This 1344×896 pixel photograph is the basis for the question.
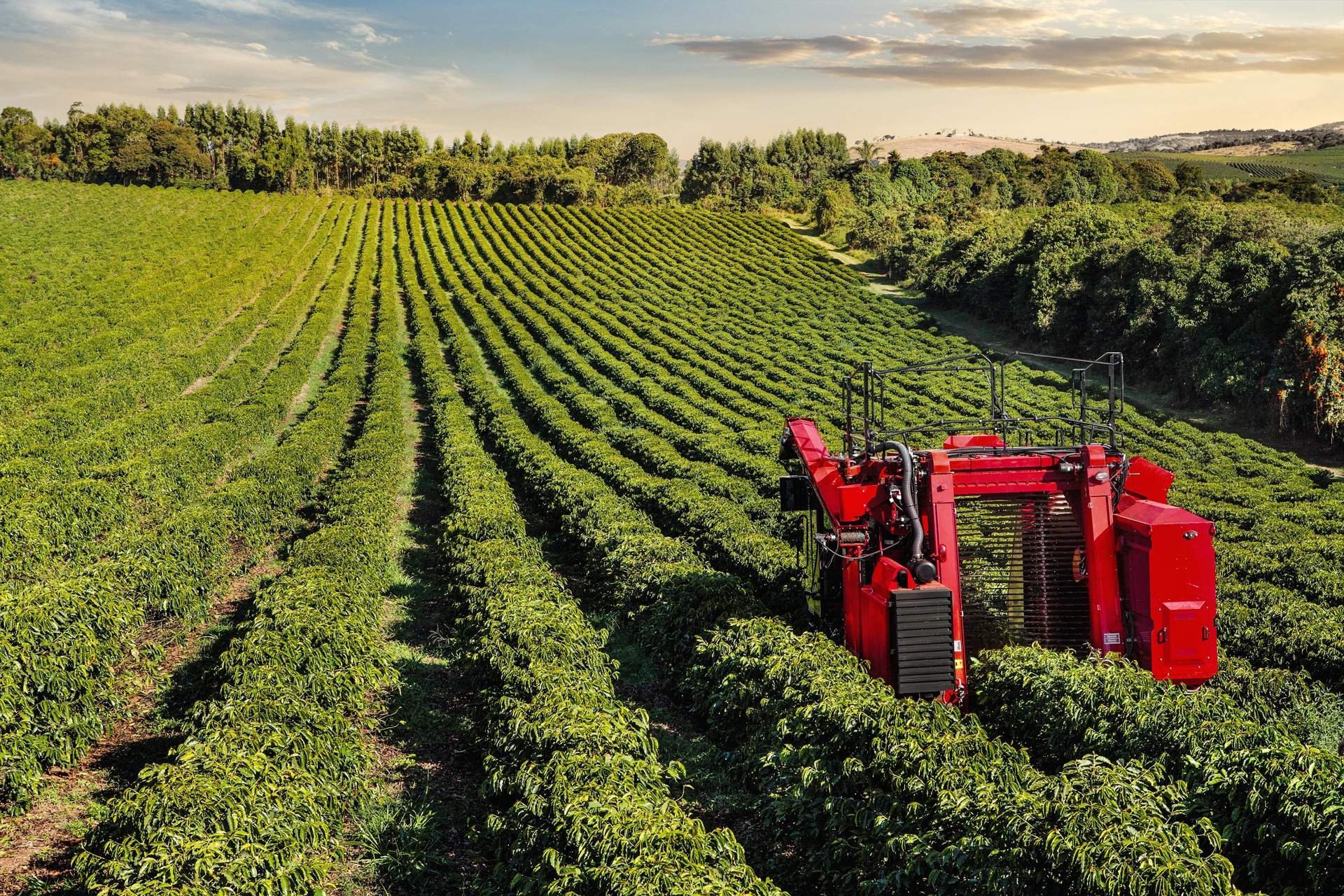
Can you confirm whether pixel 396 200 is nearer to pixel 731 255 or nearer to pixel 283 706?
pixel 731 255

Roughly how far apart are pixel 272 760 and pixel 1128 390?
50.0m

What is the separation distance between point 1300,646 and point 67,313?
54.5 meters

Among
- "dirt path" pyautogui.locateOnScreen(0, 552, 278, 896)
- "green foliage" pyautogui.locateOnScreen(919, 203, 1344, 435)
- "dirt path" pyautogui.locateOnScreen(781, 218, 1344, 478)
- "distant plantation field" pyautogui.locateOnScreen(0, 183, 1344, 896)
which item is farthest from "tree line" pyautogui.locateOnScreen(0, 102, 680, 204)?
"dirt path" pyautogui.locateOnScreen(0, 552, 278, 896)

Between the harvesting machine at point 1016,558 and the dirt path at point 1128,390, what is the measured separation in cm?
2978

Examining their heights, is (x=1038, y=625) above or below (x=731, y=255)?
below

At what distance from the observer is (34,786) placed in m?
11.4

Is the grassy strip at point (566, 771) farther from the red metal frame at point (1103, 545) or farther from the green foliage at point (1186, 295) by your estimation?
the green foliage at point (1186, 295)

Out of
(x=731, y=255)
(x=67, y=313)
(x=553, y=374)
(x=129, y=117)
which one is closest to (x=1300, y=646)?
(x=553, y=374)

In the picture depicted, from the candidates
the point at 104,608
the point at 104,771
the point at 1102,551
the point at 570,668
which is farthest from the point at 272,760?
the point at 1102,551

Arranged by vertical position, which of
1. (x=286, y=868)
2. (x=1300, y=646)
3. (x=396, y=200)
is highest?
(x=396, y=200)

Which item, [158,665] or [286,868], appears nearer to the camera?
[286,868]

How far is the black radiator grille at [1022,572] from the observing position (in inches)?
441

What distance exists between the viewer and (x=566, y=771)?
370 inches

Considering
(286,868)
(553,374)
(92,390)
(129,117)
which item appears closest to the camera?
(286,868)
